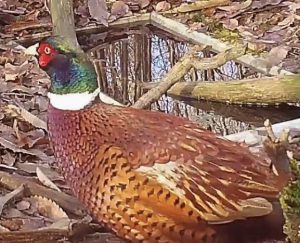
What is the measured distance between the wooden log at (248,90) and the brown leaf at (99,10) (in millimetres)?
2127

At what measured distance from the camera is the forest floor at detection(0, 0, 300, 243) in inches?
189

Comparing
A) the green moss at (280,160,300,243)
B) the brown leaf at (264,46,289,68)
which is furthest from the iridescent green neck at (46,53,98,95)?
the brown leaf at (264,46,289,68)

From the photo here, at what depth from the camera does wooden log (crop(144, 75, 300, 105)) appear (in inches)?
264

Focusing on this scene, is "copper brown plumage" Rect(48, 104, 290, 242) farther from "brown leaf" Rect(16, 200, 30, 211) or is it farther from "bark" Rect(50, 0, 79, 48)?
"bark" Rect(50, 0, 79, 48)

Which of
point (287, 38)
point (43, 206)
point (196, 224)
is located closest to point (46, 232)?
point (43, 206)

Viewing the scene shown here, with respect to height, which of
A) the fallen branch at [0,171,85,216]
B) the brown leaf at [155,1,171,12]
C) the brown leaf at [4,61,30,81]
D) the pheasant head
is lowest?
the brown leaf at [155,1,171,12]

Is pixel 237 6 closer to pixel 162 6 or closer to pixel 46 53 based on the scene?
pixel 162 6

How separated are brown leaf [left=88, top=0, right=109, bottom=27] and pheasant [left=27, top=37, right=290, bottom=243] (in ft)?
16.4

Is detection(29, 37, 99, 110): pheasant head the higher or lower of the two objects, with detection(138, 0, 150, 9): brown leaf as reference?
higher

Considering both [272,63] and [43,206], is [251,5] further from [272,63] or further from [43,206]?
[43,206]

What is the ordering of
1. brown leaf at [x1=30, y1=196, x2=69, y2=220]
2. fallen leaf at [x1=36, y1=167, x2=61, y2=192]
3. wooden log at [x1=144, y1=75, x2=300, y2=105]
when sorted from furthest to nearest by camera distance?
wooden log at [x1=144, y1=75, x2=300, y2=105] → fallen leaf at [x1=36, y1=167, x2=61, y2=192] → brown leaf at [x1=30, y1=196, x2=69, y2=220]

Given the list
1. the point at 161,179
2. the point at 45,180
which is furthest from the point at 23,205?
the point at 161,179

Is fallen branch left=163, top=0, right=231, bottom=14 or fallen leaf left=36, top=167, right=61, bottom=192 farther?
fallen branch left=163, top=0, right=231, bottom=14

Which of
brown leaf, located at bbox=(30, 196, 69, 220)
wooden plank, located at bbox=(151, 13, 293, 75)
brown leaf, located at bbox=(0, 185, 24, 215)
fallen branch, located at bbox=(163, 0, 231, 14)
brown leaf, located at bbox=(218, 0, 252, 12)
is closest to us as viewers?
brown leaf, located at bbox=(30, 196, 69, 220)
